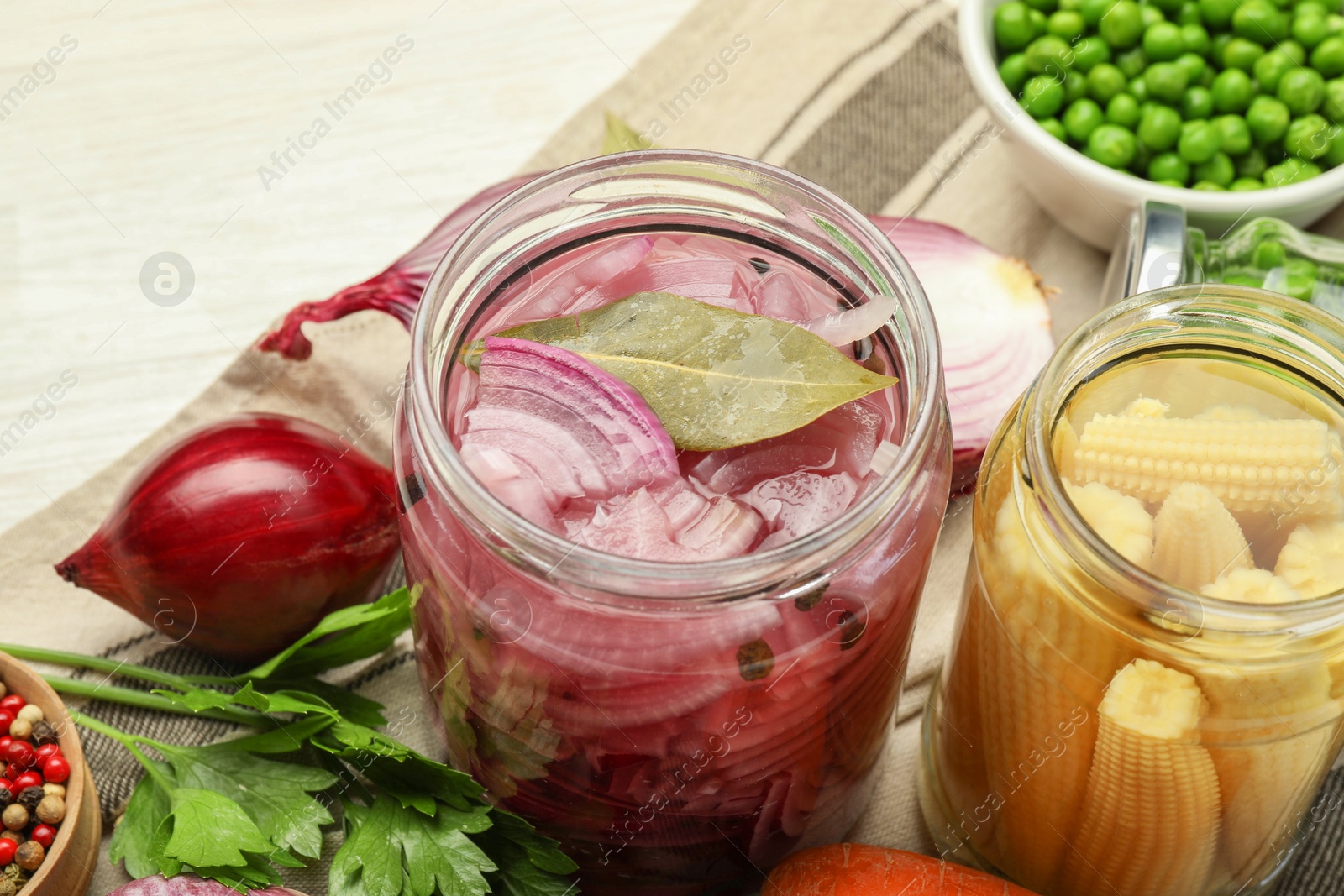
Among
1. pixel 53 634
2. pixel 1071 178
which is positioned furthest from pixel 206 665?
pixel 1071 178

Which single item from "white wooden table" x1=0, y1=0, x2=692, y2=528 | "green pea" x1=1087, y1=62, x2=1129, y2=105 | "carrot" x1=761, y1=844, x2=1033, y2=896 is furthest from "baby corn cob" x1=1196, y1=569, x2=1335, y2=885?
"white wooden table" x1=0, y1=0, x2=692, y2=528

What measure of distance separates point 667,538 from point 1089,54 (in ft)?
3.83

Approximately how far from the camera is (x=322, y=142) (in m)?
1.91

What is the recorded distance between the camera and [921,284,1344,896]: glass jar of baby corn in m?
1.02

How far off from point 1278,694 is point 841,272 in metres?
0.49

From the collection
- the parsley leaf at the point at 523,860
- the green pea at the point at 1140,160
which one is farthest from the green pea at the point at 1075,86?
the parsley leaf at the point at 523,860

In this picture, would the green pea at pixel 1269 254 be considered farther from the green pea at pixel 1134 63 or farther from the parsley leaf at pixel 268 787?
the parsley leaf at pixel 268 787

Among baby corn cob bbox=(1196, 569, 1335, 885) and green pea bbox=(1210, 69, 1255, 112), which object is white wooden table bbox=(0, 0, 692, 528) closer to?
green pea bbox=(1210, 69, 1255, 112)

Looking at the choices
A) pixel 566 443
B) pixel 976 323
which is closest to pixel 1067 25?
pixel 976 323

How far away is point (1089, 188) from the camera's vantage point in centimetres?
170

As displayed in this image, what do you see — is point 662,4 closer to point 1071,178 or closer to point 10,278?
point 1071,178

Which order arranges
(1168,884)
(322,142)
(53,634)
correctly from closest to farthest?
(1168,884), (53,634), (322,142)

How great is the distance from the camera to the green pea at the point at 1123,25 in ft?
5.94

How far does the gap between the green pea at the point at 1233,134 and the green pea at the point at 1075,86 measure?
180 millimetres
